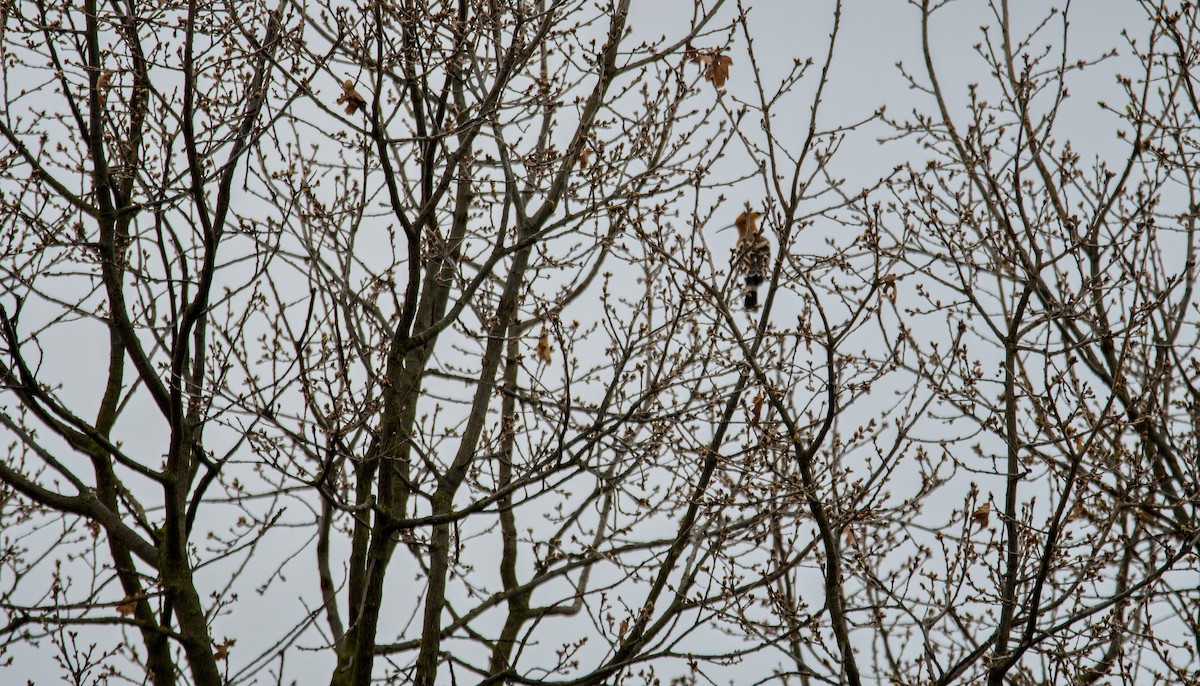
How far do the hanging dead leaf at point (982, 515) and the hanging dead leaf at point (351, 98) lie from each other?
335cm

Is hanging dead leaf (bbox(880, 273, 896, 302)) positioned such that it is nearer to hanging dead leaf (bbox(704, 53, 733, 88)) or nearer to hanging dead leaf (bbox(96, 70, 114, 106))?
hanging dead leaf (bbox(704, 53, 733, 88))

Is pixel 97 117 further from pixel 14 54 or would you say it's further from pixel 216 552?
pixel 216 552

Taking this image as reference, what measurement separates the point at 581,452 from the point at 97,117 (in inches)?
110

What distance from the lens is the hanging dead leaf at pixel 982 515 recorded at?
4781 mm

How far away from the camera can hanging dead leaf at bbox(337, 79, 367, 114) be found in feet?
15.5

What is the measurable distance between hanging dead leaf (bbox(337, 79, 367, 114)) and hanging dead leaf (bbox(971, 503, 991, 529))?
3.35 meters

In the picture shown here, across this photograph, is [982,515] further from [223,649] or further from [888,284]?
[223,649]

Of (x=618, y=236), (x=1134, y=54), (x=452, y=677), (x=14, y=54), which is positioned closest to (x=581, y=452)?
(x=618, y=236)

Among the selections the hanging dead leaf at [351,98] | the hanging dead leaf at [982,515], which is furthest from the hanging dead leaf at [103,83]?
the hanging dead leaf at [982,515]

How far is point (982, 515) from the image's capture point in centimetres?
488

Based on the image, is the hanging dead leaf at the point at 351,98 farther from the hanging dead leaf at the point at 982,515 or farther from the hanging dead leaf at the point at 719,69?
the hanging dead leaf at the point at 982,515

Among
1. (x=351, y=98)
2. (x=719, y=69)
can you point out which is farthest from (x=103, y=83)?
(x=719, y=69)

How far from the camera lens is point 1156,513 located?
565 centimetres

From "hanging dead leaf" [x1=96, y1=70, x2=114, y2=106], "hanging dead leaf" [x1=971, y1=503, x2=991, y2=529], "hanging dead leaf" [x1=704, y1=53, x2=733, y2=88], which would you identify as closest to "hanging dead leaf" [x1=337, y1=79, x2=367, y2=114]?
"hanging dead leaf" [x1=96, y1=70, x2=114, y2=106]
